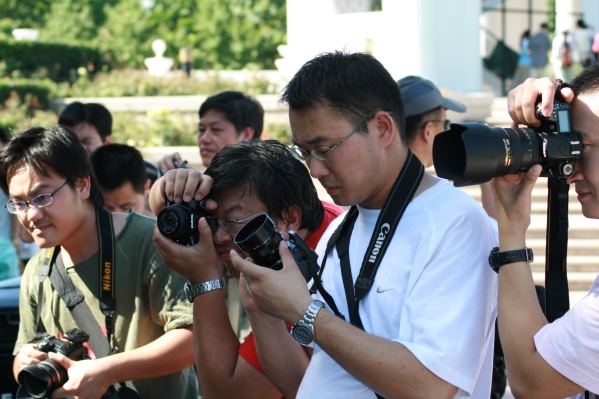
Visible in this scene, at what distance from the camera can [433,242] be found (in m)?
2.25

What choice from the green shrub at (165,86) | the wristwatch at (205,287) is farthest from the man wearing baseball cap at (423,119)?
the green shrub at (165,86)

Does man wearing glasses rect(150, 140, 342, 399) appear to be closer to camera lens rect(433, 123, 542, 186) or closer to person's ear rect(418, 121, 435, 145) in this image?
camera lens rect(433, 123, 542, 186)

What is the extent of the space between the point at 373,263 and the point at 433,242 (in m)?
0.18

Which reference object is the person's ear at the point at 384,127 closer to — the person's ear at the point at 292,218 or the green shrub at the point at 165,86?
the person's ear at the point at 292,218

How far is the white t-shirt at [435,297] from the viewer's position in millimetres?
2180

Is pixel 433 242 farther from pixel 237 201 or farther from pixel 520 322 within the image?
pixel 237 201

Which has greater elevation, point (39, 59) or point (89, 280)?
point (89, 280)

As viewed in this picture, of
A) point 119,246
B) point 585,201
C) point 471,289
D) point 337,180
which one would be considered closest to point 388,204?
point 337,180

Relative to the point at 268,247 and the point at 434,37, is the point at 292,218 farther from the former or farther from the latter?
the point at 434,37

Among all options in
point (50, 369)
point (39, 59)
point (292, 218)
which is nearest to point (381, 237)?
point (292, 218)

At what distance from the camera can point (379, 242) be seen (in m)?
2.34

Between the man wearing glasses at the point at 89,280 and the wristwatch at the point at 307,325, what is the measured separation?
1101 mm

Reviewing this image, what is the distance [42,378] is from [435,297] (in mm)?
1710

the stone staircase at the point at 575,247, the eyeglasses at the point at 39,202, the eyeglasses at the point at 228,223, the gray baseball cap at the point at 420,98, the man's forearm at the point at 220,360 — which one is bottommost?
the stone staircase at the point at 575,247
